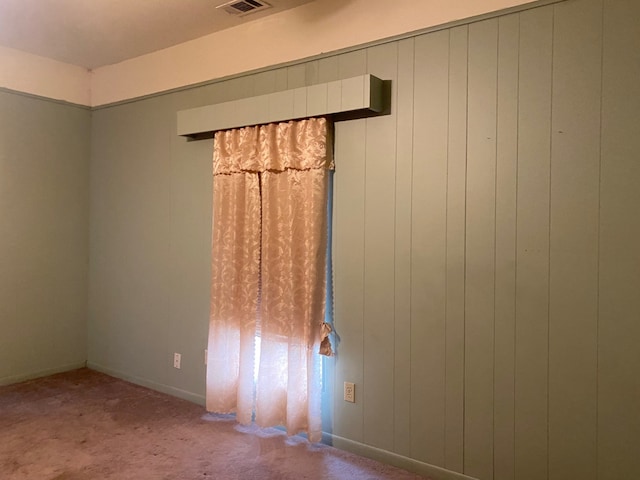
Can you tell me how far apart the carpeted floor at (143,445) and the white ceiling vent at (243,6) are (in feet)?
8.29

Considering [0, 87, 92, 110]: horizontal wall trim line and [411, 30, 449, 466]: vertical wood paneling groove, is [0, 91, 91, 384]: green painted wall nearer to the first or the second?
[0, 87, 92, 110]: horizontal wall trim line

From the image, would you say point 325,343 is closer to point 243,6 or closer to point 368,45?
point 368,45

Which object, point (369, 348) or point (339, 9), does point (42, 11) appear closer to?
point (339, 9)

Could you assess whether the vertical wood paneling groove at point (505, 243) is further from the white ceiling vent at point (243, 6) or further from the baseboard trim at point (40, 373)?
the baseboard trim at point (40, 373)

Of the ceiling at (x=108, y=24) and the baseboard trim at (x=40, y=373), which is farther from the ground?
the ceiling at (x=108, y=24)

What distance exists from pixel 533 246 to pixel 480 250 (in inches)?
9.4

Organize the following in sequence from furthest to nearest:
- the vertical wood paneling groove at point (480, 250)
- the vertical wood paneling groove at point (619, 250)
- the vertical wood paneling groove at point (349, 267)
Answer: the vertical wood paneling groove at point (349, 267) < the vertical wood paneling groove at point (480, 250) < the vertical wood paneling groove at point (619, 250)

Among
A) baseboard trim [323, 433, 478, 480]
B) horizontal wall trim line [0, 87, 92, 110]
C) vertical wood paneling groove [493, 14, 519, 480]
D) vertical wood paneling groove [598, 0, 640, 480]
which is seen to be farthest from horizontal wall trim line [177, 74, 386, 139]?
baseboard trim [323, 433, 478, 480]

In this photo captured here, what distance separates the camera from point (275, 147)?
3080 millimetres

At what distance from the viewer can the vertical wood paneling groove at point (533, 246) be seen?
2.29m

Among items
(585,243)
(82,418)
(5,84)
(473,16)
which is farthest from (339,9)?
(82,418)

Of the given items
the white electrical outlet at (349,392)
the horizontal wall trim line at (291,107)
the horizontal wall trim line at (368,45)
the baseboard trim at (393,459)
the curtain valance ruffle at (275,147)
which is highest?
the horizontal wall trim line at (368,45)

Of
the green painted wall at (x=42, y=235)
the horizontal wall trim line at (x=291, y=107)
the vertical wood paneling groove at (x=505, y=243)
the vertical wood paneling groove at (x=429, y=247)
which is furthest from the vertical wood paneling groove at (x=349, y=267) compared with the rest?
the green painted wall at (x=42, y=235)

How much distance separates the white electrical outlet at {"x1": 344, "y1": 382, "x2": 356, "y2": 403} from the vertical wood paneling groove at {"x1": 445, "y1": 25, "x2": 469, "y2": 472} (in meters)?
0.54
